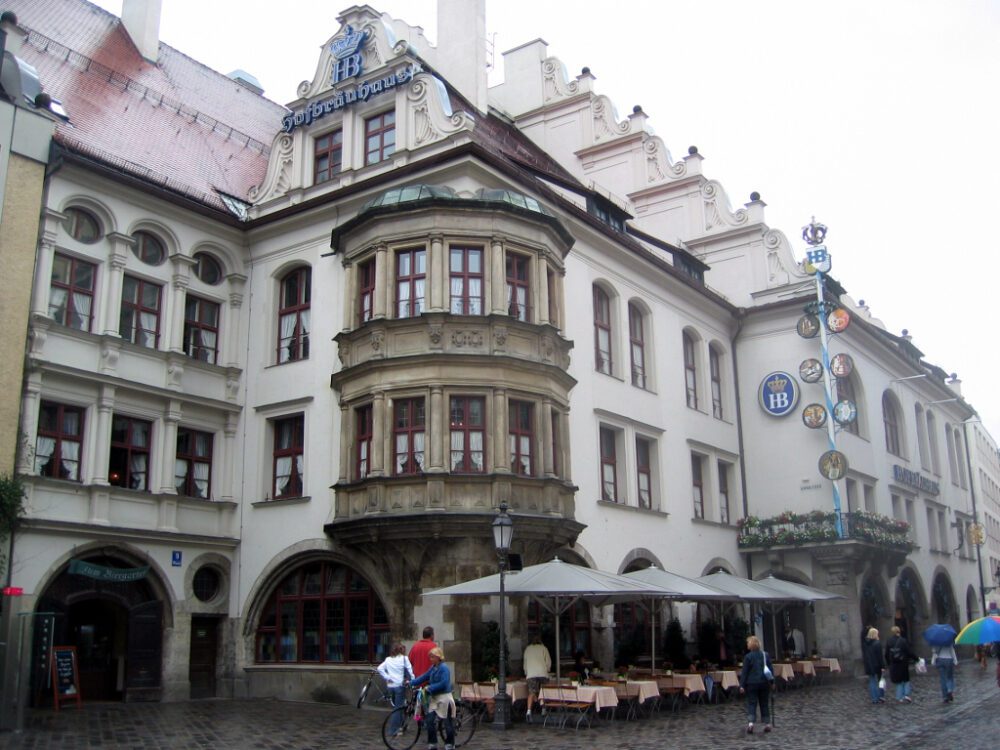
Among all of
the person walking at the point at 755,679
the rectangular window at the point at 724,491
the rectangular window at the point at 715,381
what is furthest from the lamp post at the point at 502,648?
the rectangular window at the point at 715,381

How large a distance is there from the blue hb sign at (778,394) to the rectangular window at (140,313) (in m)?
19.5

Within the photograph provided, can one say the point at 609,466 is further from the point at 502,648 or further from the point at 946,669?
the point at 502,648

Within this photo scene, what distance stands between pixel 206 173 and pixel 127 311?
5527 millimetres

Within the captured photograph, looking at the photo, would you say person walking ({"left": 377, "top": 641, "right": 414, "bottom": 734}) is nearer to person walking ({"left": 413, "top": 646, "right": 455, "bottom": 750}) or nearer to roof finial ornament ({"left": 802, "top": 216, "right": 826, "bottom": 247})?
person walking ({"left": 413, "top": 646, "right": 455, "bottom": 750})

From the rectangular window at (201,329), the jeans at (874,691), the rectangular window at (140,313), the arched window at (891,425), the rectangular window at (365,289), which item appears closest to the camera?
the jeans at (874,691)

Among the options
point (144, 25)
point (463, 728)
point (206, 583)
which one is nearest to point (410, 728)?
point (463, 728)

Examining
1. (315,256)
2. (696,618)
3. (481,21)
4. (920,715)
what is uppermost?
(481,21)

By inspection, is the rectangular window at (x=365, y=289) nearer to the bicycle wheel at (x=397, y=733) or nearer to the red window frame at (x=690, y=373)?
the bicycle wheel at (x=397, y=733)

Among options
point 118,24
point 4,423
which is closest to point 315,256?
point 4,423

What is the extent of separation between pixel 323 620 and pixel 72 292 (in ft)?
30.3

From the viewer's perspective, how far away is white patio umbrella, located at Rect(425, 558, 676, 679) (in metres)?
18.8

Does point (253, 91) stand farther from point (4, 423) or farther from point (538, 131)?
point (4, 423)

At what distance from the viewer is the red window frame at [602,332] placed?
28.2 metres

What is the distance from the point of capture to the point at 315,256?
87.1 feet
